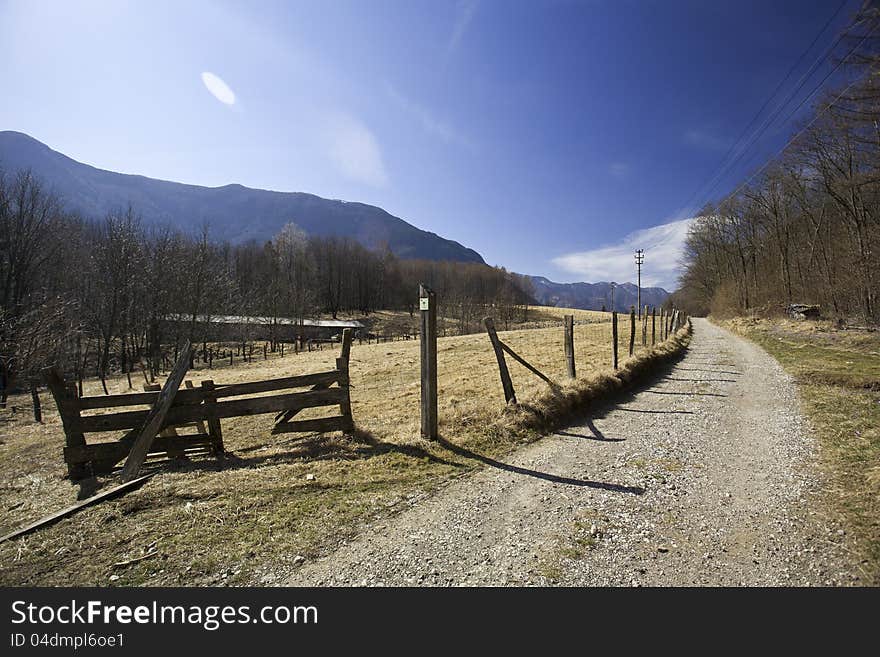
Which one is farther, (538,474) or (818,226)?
(818,226)

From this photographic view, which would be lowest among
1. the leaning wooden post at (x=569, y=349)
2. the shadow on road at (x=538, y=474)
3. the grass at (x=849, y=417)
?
the shadow on road at (x=538, y=474)

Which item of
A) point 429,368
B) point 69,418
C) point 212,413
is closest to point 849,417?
point 429,368

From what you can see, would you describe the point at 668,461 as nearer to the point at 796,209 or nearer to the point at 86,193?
the point at 796,209

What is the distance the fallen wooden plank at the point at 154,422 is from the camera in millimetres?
5379

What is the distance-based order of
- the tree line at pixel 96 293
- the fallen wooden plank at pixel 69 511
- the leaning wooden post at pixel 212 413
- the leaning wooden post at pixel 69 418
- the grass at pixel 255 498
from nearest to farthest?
the grass at pixel 255 498 < the fallen wooden plank at pixel 69 511 < the leaning wooden post at pixel 69 418 < the leaning wooden post at pixel 212 413 < the tree line at pixel 96 293

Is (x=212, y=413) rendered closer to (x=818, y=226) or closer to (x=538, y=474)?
(x=538, y=474)

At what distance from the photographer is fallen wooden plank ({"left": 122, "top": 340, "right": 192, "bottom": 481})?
5379 mm

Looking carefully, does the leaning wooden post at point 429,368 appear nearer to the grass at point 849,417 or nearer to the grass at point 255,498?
the grass at point 255,498

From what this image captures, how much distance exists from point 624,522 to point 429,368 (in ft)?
12.4

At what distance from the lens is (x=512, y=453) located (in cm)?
616

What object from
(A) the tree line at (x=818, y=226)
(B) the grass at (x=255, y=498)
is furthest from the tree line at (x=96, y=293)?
(A) the tree line at (x=818, y=226)

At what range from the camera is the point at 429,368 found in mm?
6680

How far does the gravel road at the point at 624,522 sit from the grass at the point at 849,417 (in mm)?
201

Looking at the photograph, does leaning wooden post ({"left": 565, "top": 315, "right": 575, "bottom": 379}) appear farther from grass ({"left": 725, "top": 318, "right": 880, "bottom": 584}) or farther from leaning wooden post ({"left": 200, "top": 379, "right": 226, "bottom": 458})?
leaning wooden post ({"left": 200, "top": 379, "right": 226, "bottom": 458})
